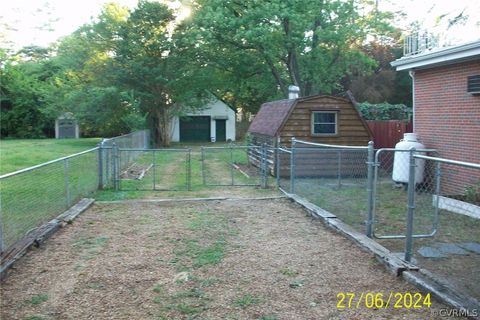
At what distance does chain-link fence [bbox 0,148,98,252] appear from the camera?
635cm

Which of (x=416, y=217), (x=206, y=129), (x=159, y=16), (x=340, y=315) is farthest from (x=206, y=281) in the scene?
(x=206, y=129)

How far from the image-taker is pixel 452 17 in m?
11.4

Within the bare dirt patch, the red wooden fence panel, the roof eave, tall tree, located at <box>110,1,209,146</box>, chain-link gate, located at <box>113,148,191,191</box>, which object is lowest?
the bare dirt patch

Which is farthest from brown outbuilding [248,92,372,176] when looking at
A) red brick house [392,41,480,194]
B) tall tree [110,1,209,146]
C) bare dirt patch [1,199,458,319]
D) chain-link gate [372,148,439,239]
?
tall tree [110,1,209,146]

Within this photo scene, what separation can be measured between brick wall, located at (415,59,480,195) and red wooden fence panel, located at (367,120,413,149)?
12.0 feet

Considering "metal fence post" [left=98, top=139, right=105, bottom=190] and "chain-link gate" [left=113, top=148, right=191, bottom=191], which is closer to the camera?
"metal fence post" [left=98, top=139, right=105, bottom=190]

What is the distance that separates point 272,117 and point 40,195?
1005 centimetres

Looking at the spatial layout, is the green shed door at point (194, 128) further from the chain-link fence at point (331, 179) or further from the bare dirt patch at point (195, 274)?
the bare dirt patch at point (195, 274)

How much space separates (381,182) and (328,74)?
14385 mm

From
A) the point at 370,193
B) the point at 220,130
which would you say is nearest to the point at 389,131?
the point at 370,193

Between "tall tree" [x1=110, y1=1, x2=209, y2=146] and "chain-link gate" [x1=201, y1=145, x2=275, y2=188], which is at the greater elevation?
"tall tree" [x1=110, y1=1, x2=209, y2=146]

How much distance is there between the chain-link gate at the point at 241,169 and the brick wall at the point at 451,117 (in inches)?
167

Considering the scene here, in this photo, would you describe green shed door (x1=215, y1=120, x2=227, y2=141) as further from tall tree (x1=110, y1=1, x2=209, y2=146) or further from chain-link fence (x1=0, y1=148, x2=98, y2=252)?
chain-link fence (x1=0, y1=148, x2=98, y2=252)

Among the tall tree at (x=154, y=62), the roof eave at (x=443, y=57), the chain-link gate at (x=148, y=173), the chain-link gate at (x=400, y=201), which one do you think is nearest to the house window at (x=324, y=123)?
the chain-link gate at (x=400, y=201)
